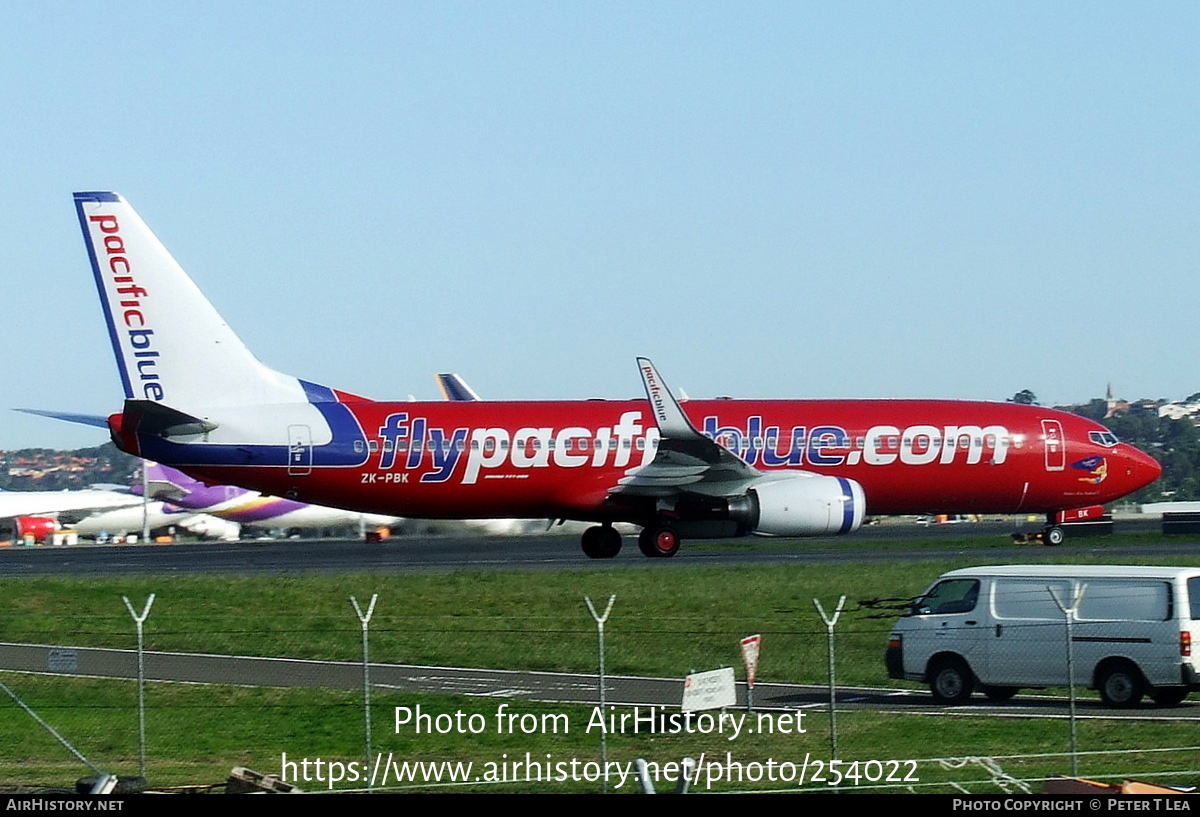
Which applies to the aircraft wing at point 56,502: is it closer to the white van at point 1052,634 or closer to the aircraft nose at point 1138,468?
the aircraft nose at point 1138,468

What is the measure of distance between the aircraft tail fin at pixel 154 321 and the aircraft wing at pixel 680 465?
9148mm

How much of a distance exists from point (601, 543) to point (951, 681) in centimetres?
2068

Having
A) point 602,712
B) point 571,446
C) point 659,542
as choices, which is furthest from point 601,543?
point 602,712

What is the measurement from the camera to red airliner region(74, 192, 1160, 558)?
36656 millimetres

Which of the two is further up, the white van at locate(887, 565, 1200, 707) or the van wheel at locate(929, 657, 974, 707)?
the white van at locate(887, 565, 1200, 707)

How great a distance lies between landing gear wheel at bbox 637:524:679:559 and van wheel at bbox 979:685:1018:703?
61.9 ft

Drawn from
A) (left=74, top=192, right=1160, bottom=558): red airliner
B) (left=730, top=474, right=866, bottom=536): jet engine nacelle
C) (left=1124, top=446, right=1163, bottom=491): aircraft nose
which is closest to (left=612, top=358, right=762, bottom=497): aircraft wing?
(left=74, top=192, right=1160, bottom=558): red airliner

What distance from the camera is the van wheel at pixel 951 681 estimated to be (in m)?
20.4

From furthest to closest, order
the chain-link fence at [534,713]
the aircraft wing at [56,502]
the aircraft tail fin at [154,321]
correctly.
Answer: the aircraft wing at [56,502] < the aircraft tail fin at [154,321] < the chain-link fence at [534,713]

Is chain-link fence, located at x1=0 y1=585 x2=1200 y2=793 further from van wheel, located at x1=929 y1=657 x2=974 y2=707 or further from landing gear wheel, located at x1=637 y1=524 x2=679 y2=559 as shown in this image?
landing gear wheel, located at x1=637 y1=524 x2=679 y2=559

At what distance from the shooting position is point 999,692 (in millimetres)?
20406

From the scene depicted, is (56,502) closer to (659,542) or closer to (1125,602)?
(659,542)

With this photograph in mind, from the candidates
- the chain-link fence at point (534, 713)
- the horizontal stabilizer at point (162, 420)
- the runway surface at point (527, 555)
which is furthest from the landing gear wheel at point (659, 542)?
the horizontal stabilizer at point (162, 420)
